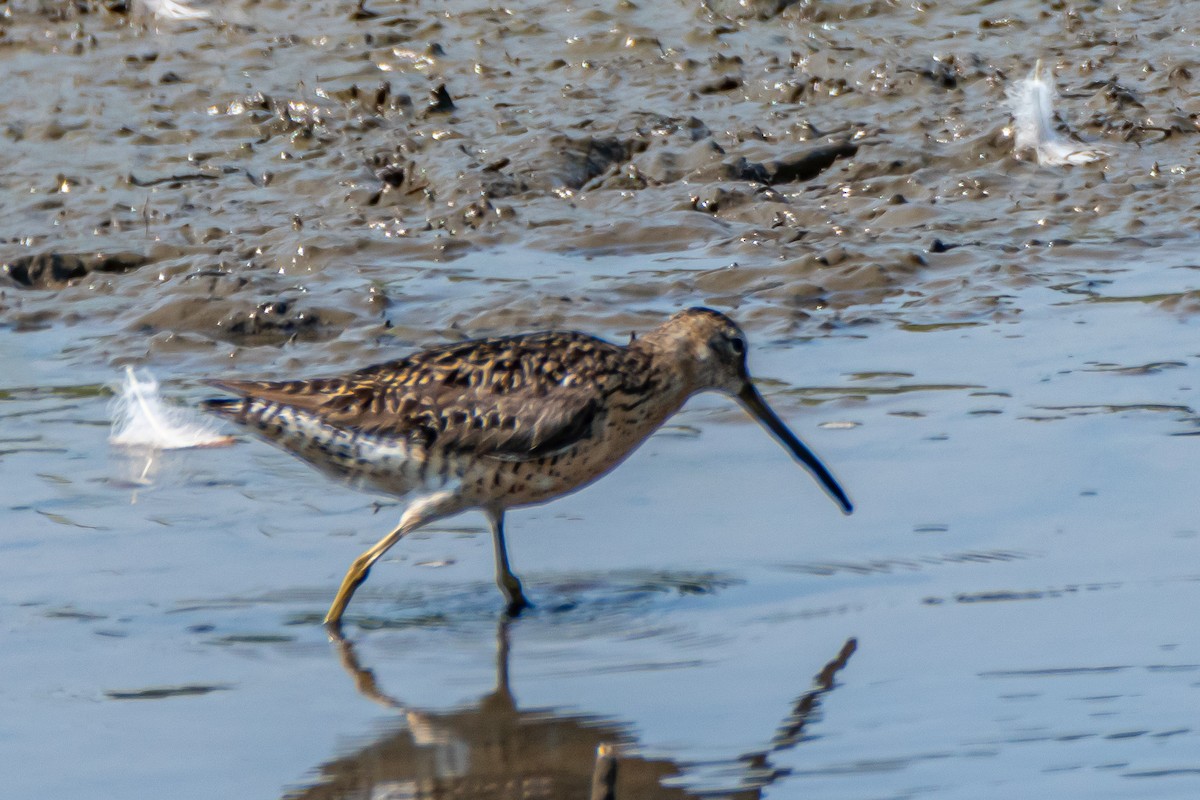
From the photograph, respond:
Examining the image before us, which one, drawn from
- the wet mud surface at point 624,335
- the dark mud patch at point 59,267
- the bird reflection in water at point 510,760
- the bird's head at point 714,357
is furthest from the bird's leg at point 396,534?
the dark mud patch at point 59,267

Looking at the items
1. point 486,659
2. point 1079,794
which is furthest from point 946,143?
point 1079,794

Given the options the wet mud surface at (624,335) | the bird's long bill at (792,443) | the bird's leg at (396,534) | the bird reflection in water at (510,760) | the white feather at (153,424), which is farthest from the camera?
the white feather at (153,424)

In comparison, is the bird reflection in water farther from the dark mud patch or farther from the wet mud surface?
the dark mud patch

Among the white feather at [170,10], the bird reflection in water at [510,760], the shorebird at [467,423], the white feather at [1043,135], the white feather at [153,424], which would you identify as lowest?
the bird reflection in water at [510,760]

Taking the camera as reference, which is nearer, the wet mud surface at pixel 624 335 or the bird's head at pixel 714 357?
the wet mud surface at pixel 624 335

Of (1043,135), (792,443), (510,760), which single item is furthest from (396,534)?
(1043,135)

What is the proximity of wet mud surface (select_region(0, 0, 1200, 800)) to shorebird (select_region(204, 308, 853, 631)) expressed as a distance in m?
0.29

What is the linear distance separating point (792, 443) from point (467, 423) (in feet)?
3.90

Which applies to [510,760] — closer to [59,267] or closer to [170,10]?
[59,267]

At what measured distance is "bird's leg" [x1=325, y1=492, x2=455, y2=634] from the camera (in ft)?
18.8

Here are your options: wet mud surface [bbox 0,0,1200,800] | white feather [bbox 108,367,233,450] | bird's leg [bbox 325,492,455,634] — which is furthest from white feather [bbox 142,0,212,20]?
bird's leg [bbox 325,492,455,634]

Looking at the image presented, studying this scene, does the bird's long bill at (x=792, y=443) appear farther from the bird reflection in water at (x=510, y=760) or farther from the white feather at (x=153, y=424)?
the white feather at (x=153, y=424)

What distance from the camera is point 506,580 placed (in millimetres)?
5793

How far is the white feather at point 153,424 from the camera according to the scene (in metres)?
6.97
